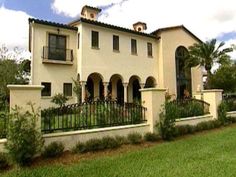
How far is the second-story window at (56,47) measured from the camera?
21969 millimetres

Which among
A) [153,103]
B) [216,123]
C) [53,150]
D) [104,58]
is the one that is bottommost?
[53,150]

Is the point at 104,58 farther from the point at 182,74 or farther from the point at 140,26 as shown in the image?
the point at 182,74

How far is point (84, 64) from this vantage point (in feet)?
73.0

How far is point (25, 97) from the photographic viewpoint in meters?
7.37

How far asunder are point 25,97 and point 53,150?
68.9 inches

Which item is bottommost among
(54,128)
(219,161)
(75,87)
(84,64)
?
(219,161)

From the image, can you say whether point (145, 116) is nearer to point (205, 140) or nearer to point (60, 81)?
point (205, 140)

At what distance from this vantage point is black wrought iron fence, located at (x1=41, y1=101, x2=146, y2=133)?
853 centimetres

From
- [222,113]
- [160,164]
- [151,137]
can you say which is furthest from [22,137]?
[222,113]

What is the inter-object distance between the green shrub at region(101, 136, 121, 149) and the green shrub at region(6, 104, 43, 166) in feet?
7.83

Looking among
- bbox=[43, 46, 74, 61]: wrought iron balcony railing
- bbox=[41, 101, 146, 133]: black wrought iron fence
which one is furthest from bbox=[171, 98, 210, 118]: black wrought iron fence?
bbox=[43, 46, 74, 61]: wrought iron balcony railing

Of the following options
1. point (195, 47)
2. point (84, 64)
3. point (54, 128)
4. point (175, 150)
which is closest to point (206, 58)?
point (195, 47)

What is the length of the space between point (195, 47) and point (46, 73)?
15.3 metres

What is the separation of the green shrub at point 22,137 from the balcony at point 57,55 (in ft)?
48.9
